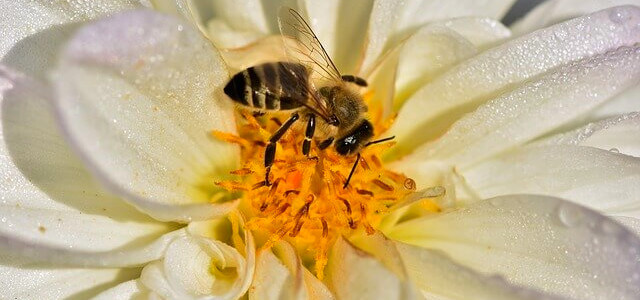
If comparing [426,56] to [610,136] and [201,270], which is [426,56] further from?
[201,270]

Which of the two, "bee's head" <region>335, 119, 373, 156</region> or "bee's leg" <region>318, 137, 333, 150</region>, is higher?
"bee's head" <region>335, 119, 373, 156</region>

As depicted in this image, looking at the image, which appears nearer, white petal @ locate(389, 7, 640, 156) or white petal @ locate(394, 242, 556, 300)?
white petal @ locate(394, 242, 556, 300)

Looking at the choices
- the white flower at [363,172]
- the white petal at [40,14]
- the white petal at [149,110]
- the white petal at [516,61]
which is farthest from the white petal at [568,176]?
the white petal at [40,14]

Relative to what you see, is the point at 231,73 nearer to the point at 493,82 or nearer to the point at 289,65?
the point at 289,65

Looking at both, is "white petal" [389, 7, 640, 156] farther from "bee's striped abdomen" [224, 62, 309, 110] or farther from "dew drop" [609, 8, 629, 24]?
"bee's striped abdomen" [224, 62, 309, 110]

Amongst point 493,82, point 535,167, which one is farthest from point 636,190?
point 493,82

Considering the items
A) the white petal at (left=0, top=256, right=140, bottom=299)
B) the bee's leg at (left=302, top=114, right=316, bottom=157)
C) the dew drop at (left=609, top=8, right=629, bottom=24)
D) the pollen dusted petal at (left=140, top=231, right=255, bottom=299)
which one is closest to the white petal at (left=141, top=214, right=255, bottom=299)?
the pollen dusted petal at (left=140, top=231, right=255, bottom=299)

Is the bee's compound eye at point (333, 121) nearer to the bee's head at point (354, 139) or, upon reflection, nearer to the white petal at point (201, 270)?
the bee's head at point (354, 139)

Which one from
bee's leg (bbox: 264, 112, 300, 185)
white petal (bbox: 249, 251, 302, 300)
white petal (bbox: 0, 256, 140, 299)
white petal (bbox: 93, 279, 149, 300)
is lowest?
white petal (bbox: 0, 256, 140, 299)
